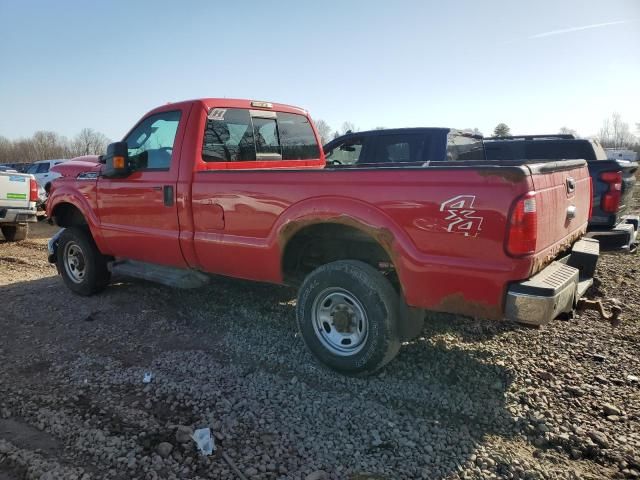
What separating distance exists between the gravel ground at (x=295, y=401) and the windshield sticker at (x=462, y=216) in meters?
1.24

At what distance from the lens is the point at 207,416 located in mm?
3078

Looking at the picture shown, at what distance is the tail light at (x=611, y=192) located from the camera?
18.3ft

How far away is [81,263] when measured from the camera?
579 centimetres

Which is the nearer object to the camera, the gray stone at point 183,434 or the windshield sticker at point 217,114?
the gray stone at point 183,434

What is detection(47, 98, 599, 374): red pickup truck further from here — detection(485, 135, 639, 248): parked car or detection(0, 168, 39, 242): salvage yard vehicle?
detection(0, 168, 39, 242): salvage yard vehicle

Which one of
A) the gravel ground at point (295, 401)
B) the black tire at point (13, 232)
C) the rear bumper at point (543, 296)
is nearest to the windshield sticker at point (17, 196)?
the black tire at point (13, 232)

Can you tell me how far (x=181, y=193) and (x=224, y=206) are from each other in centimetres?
55

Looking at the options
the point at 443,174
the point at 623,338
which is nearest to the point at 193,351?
the point at 443,174

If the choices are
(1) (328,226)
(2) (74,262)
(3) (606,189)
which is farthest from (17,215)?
(3) (606,189)

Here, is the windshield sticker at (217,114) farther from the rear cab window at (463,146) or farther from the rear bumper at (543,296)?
the rear cab window at (463,146)

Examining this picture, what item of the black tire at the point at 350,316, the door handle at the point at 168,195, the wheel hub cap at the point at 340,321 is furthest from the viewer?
the door handle at the point at 168,195

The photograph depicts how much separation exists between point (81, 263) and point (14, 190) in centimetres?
559

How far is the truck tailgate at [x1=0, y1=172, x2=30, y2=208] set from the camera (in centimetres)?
977

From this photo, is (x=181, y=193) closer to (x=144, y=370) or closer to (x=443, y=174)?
(x=144, y=370)
